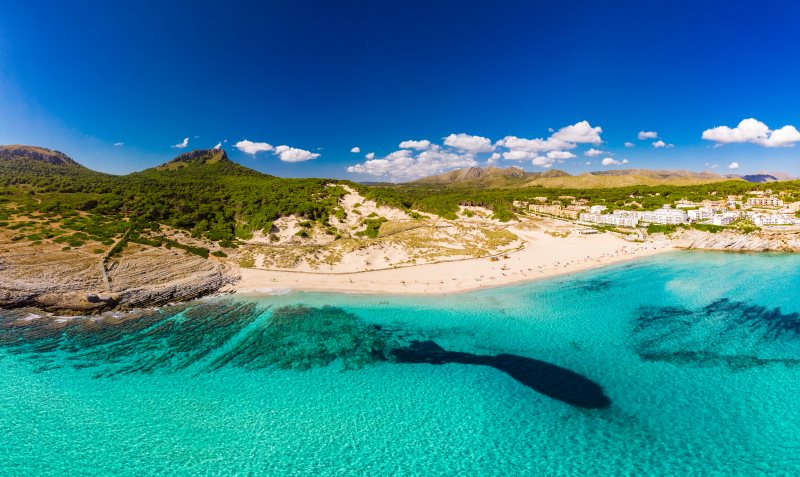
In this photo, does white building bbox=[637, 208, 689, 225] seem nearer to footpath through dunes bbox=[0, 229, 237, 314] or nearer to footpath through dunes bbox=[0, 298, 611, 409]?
footpath through dunes bbox=[0, 298, 611, 409]

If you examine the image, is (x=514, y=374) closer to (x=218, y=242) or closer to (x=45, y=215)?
(x=218, y=242)

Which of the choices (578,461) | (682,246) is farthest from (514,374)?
(682,246)

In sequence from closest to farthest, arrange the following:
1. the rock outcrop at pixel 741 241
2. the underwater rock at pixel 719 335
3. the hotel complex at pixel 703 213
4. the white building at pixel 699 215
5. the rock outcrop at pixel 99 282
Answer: the underwater rock at pixel 719 335 < the rock outcrop at pixel 99 282 < the rock outcrop at pixel 741 241 < the hotel complex at pixel 703 213 < the white building at pixel 699 215

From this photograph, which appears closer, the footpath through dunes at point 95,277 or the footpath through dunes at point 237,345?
the footpath through dunes at point 237,345

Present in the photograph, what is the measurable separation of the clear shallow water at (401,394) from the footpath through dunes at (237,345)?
174 mm

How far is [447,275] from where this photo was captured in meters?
38.7

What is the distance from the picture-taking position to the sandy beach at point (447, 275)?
35.4 meters

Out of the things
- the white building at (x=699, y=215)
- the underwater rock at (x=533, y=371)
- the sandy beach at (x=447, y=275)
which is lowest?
the underwater rock at (x=533, y=371)

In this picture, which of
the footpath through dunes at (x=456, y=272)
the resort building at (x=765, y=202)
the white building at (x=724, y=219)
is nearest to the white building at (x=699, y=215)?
the white building at (x=724, y=219)

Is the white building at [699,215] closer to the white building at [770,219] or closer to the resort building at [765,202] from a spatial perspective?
the white building at [770,219]

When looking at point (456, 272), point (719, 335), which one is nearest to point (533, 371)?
point (719, 335)

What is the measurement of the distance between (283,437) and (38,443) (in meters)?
10.6

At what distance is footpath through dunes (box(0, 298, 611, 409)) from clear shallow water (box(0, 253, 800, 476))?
174 millimetres

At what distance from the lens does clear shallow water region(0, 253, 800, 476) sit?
46.0 ft
